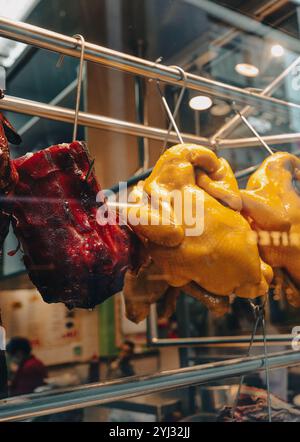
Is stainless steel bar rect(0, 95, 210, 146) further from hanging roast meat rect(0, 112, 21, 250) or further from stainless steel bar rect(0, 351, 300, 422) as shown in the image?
stainless steel bar rect(0, 351, 300, 422)

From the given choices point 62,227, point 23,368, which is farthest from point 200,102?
point 23,368

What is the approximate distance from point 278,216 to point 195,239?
0.70 feet

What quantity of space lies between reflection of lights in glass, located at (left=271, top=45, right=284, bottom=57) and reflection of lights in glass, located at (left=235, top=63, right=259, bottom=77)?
0.11 metres

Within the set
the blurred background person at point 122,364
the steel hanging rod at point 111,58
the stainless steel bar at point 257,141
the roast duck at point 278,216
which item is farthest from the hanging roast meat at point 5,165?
the blurred background person at point 122,364

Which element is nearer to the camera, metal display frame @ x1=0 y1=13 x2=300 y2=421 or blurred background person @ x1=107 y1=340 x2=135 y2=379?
metal display frame @ x1=0 y1=13 x2=300 y2=421

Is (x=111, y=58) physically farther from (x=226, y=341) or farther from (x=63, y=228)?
(x=226, y=341)

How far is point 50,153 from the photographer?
24.3 inches

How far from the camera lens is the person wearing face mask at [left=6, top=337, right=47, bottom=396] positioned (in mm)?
1610

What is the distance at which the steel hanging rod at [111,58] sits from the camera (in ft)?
2.20

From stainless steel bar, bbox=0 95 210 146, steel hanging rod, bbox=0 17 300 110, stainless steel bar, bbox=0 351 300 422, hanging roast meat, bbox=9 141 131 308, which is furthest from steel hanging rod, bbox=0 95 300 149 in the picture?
stainless steel bar, bbox=0 351 300 422

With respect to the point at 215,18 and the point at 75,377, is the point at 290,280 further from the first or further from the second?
the point at 75,377

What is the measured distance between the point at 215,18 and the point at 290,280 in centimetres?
89

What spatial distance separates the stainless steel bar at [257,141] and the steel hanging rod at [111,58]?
6.9 inches
